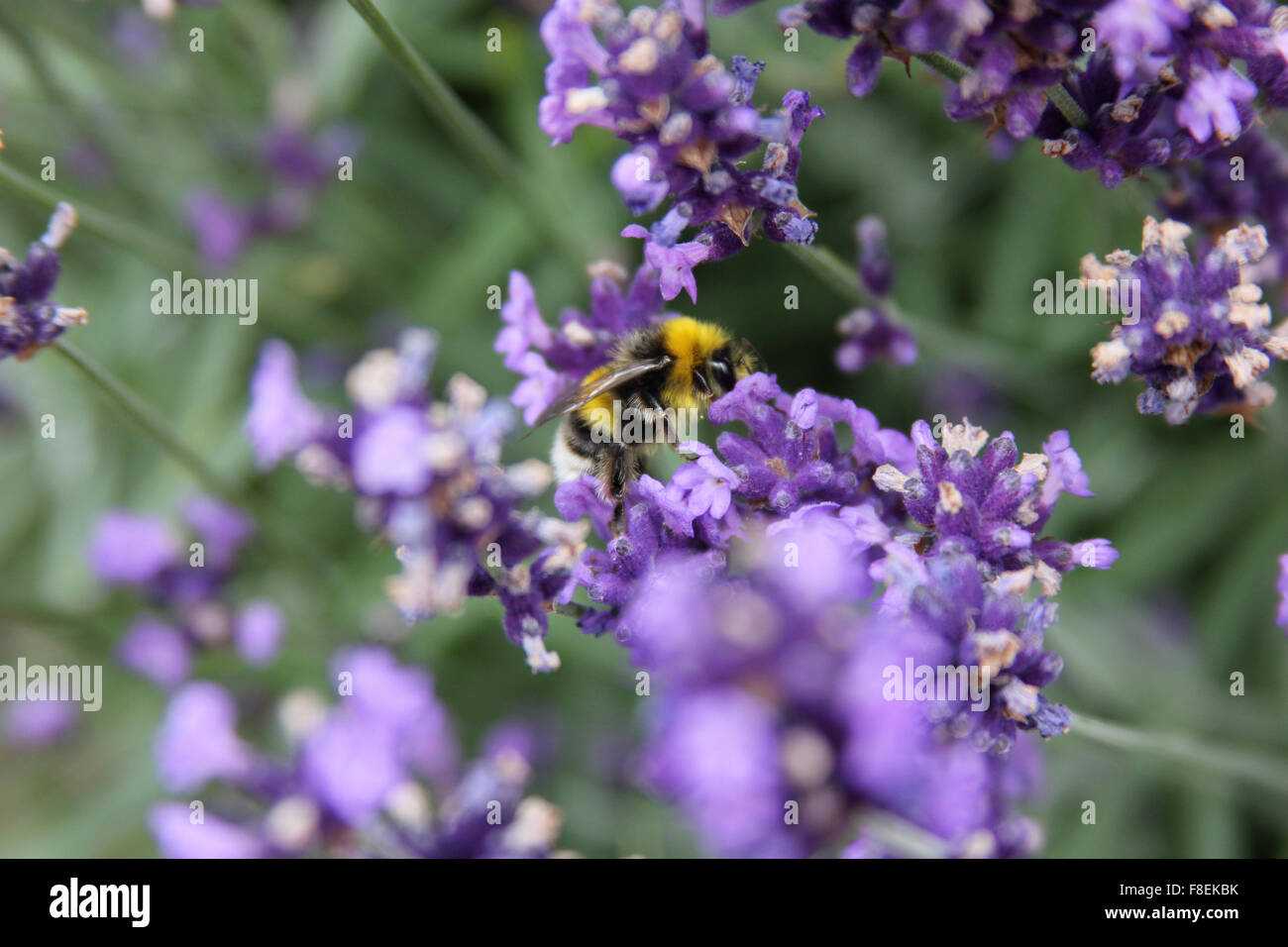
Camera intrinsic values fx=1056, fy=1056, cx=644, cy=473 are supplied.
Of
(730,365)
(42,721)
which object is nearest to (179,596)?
(42,721)

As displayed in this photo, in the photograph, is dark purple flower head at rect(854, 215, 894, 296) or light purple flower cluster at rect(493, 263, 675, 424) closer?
light purple flower cluster at rect(493, 263, 675, 424)

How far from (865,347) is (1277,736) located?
1.99 m

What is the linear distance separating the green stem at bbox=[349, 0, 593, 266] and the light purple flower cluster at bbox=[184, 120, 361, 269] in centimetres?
88

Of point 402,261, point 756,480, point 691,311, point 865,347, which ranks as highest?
point 402,261

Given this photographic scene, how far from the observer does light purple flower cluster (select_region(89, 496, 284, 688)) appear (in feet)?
11.3

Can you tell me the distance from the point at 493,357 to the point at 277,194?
1.03 meters

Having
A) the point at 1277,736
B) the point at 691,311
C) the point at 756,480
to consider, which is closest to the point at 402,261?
the point at 691,311

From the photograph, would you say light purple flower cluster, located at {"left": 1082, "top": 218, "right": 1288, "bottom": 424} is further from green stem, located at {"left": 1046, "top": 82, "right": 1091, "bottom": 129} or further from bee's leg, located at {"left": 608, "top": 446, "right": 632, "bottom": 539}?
bee's leg, located at {"left": 608, "top": 446, "right": 632, "bottom": 539}

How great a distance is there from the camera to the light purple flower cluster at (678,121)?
1578 millimetres

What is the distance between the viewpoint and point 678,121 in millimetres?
1581

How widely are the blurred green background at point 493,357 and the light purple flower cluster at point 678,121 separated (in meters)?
1.30

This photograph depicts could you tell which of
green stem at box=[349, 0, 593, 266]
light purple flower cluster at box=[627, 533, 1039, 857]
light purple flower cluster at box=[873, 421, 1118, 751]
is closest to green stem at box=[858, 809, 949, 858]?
light purple flower cluster at box=[873, 421, 1118, 751]

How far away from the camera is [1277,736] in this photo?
10.6 ft

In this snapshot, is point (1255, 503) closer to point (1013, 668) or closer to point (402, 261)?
point (1013, 668)
